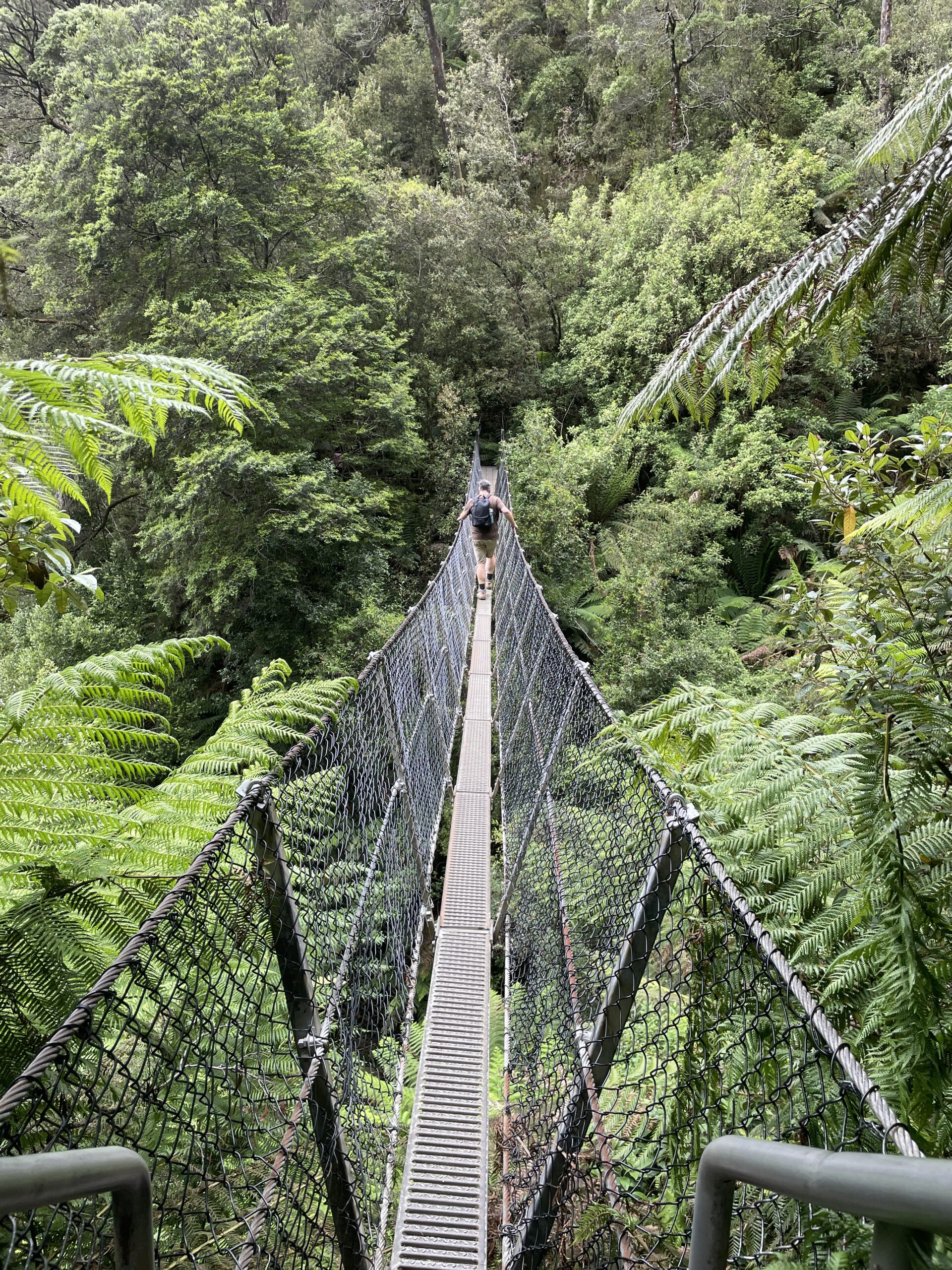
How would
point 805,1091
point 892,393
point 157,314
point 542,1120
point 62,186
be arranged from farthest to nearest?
point 892,393, point 62,186, point 157,314, point 542,1120, point 805,1091

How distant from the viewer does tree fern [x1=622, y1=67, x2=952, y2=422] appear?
119 cm

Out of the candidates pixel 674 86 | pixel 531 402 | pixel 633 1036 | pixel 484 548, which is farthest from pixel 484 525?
pixel 674 86

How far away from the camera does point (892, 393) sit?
8.46 metres

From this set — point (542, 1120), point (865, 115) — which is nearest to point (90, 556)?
point (542, 1120)

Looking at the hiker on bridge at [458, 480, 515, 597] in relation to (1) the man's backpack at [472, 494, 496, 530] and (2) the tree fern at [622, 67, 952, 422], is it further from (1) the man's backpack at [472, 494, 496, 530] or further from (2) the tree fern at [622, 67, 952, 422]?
(2) the tree fern at [622, 67, 952, 422]

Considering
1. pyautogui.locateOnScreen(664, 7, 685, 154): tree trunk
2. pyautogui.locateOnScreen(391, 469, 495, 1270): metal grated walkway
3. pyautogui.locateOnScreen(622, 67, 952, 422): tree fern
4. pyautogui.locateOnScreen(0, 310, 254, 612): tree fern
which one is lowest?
pyautogui.locateOnScreen(391, 469, 495, 1270): metal grated walkway

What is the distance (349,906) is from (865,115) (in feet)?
37.5

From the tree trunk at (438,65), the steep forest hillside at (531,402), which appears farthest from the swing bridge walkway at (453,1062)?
the tree trunk at (438,65)

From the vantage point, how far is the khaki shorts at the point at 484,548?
17.6ft

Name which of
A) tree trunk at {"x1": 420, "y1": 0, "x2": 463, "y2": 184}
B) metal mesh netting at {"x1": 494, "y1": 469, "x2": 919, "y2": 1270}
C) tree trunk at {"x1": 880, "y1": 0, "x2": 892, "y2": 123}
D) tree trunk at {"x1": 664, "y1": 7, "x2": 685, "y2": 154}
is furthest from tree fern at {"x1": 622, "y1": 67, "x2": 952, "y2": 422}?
tree trunk at {"x1": 420, "y1": 0, "x2": 463, "y2": 184}

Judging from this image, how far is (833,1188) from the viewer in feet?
0.95

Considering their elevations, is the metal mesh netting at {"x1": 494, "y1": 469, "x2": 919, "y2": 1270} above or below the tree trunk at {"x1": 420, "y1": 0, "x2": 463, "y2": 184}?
below

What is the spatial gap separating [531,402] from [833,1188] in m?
10.7

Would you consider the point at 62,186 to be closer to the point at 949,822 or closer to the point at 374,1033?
the point at 374,1033
